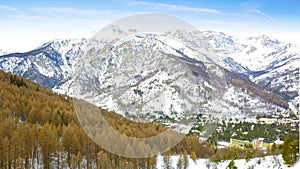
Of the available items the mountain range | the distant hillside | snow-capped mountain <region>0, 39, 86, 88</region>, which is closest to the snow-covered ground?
the distant hillside

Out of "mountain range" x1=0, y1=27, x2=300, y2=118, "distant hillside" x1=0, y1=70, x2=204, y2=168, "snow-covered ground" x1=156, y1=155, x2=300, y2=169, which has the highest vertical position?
"mountain range" x1=0, y1=27, x2=300, y2=118

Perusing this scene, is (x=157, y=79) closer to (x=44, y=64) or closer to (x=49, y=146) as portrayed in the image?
(x=49, y=146)

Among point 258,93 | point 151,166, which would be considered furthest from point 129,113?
point 258,93

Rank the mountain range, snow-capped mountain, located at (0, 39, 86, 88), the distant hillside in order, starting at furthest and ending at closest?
1. snow-capped mountain, located at (0, 39, 86, 88)
2. the distant hillside
3. the mountain range

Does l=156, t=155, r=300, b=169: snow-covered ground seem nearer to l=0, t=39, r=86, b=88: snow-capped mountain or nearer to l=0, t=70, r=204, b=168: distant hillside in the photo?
l=0, t=70, r=204, b=168: distant hillside

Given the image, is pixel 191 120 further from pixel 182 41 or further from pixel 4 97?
pixel 4 97

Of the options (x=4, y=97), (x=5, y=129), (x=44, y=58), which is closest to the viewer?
(x=5, y=129)

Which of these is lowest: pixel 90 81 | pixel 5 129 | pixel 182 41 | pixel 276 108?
pixel 276 108

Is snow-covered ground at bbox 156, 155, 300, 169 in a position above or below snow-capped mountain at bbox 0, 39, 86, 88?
below
